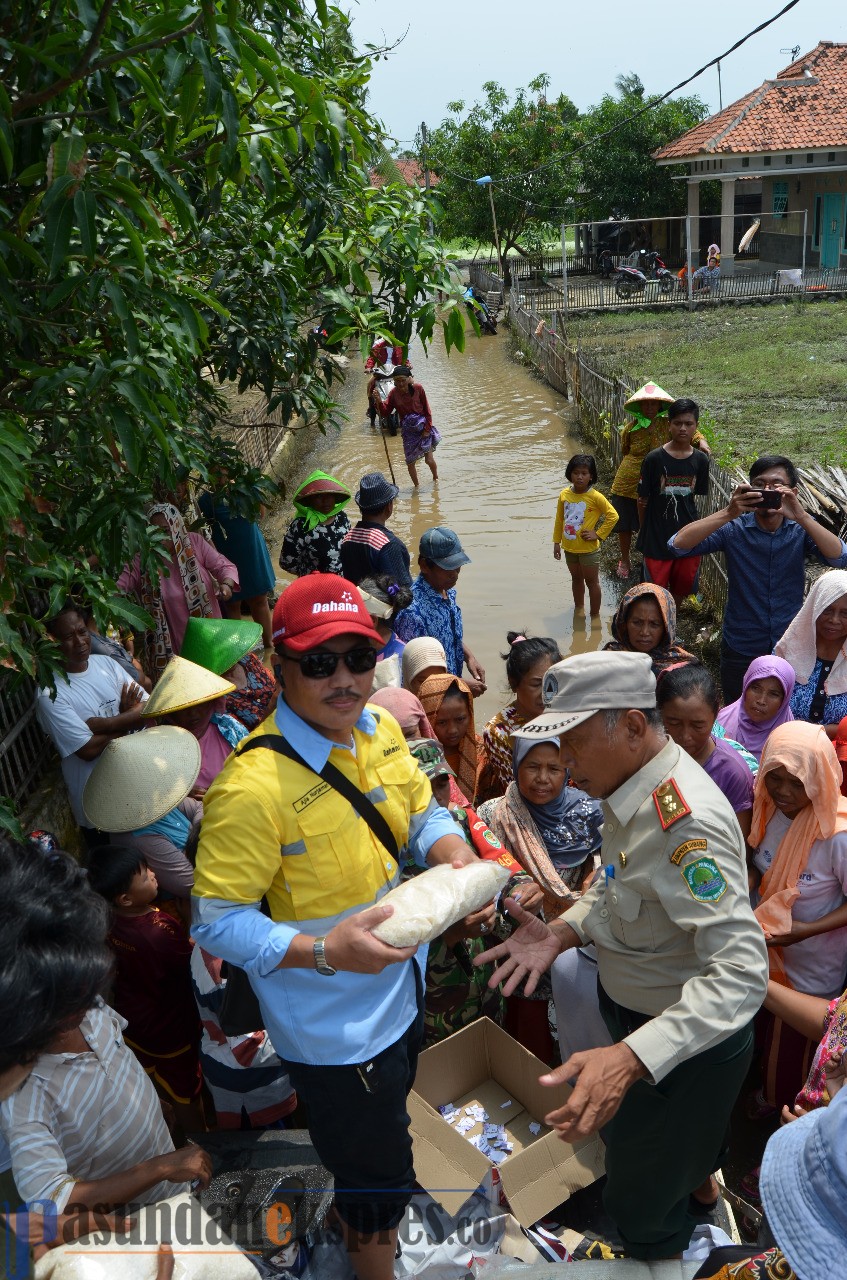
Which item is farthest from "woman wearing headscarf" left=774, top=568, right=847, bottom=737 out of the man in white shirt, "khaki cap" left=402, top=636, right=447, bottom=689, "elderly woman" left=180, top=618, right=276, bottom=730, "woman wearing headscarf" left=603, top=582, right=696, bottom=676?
the man in white shirt

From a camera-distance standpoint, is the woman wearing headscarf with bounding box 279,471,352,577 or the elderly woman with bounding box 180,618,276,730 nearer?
the elderly woman with bounding box 180,618,276,730

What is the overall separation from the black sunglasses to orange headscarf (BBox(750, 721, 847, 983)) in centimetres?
162

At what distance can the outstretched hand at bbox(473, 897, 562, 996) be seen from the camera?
241 cm

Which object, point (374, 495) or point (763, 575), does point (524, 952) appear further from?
point (374, 495)

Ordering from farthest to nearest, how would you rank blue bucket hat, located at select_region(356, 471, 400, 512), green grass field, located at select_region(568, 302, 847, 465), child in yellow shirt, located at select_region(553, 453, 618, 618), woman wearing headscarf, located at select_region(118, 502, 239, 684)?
green grass field, located at select_region(568, 302, 847, 465)
child in yellow shirt, located at select_region(553, 453, 618, 618)
blue bucket hat, located at select_region(356, 471, 400, 512)
woman wearing headscarf, located at select_region(118, 502, 239, 684)

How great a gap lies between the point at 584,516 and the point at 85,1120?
582 cm

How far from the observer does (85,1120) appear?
2.15 metres

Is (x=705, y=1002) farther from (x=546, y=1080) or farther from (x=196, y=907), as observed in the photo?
(x=196, y=907)

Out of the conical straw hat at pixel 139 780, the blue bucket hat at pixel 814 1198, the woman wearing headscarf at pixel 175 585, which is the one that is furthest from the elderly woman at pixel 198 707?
the blue bucket hat at pixel 814 1198

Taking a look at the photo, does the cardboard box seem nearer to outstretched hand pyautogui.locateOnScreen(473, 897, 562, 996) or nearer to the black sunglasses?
outstretched hand pyautogui.locateOnScreen(473, 897, 562, 996)

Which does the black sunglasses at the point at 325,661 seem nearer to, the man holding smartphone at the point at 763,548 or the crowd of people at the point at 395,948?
the crowd of people at the point at 395,948

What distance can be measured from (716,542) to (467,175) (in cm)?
2928

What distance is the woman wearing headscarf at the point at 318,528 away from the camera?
20.0 feet

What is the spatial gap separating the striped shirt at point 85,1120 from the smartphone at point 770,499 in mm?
3639
